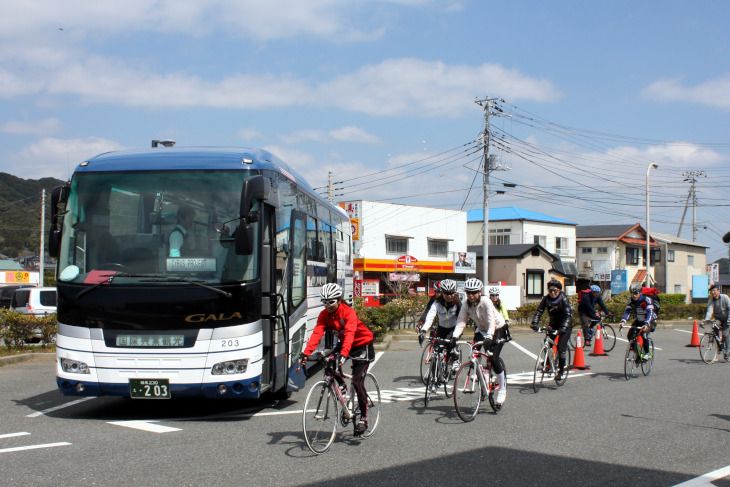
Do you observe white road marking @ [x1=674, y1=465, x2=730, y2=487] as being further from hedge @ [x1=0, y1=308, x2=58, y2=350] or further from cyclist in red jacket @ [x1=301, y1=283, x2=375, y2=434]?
hedge @ [x1=0, y1=308, x2=58, y2=350]

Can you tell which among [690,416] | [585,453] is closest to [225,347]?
[585,453]

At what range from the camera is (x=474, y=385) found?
948 cm

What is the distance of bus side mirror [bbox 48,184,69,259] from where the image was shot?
8969mm

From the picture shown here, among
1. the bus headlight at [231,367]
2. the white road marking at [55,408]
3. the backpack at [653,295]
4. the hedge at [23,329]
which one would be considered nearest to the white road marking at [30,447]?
the bus headlight at [231,367]

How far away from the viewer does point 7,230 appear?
8231 centimetres

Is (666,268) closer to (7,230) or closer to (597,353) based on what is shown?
(597,353)

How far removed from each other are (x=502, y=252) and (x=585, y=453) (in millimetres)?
49260

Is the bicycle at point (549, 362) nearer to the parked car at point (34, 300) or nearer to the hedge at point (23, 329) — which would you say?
the hedge at point (23, 329)

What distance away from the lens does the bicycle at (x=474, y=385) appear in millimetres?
9391

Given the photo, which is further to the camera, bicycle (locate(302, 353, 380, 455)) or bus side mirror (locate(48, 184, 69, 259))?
bus side mirror (locate(48, 184, 69, 259))

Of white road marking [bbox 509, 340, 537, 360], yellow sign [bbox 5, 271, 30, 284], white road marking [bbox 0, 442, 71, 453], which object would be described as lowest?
white road marking [bbox 509, 340, 537, 360]

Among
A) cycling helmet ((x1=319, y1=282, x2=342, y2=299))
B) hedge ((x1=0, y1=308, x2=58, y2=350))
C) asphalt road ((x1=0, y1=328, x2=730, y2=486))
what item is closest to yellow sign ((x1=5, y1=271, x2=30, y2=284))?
hedge ((x1=0, y1=308, x2=58, y2=350))

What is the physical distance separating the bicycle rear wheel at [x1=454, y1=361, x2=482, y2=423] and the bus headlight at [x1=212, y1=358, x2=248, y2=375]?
8.97 feet

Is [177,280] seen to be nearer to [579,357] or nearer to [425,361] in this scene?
[425,361]
